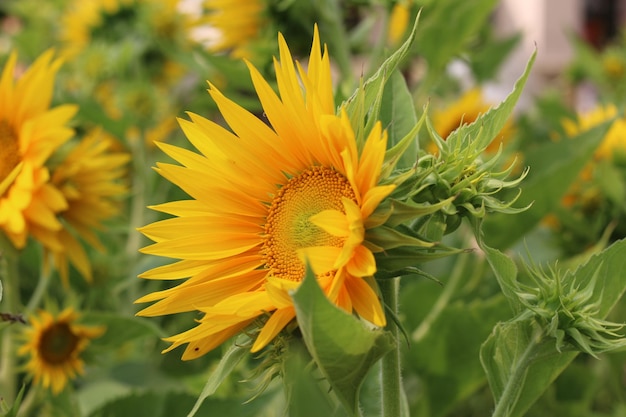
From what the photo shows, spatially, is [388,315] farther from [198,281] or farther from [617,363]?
[617,363]

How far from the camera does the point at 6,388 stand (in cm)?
83

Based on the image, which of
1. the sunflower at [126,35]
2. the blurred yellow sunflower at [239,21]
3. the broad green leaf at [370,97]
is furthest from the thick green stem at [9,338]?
the sunflower at [126,35]

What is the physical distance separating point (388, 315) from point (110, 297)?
70 cm

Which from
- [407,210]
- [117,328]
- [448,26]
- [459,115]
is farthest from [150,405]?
[459,115]

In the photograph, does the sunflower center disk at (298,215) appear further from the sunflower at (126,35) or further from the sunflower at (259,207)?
the sunflower at (126,35)

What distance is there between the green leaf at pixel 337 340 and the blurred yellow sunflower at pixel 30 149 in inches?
15.5

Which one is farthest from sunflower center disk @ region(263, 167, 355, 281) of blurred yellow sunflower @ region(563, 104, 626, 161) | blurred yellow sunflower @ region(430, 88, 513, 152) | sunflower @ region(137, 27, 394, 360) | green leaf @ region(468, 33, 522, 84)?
green leaf @ region(468, 33, 522, 84)

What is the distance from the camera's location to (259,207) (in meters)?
0.49

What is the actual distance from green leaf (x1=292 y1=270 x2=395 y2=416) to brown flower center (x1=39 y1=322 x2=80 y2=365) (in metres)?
0.47

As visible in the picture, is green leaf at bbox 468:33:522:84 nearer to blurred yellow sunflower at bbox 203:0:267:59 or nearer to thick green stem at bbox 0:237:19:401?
blurred yellow sunflower at bbox 203:0:267:59

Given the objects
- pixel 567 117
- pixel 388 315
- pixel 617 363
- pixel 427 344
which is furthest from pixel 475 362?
pixel 567 117

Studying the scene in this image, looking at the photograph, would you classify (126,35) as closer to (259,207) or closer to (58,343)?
(58,343)

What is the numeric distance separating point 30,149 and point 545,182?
53 cm

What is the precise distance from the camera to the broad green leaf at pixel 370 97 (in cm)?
42
